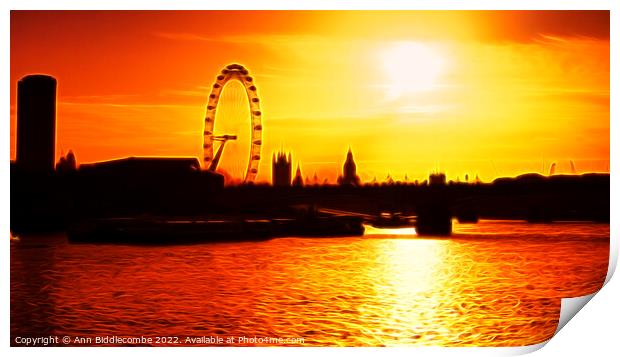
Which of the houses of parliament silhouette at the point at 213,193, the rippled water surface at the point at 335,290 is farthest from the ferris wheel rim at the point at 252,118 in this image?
the rippled water surface at the point at 335,290

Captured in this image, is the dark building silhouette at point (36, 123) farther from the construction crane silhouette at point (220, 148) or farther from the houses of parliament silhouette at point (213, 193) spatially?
the construction crane silhouette at point (220, 148)

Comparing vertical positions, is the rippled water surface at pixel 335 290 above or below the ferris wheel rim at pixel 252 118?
below

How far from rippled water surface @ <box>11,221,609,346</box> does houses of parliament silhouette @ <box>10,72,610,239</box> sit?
0.41 ft

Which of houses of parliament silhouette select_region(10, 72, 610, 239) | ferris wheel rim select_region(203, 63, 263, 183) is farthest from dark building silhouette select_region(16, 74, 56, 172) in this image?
ferris wheel rim select_region(203, 63, 263, 183)

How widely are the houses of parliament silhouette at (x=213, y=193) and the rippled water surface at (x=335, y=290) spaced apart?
13 cm

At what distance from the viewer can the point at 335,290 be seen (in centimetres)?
342

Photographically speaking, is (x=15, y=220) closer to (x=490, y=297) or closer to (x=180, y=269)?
(x=180, y=269)

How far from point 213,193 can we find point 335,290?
31.9 inches

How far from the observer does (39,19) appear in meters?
3.13

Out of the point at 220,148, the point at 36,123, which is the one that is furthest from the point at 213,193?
the point at 36,123

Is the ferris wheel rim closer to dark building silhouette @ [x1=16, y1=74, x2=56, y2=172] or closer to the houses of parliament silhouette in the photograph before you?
the houses of parliament silhouette

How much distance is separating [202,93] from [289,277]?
103cm

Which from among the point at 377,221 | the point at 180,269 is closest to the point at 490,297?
the point at 377,221

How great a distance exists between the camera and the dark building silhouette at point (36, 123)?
10.1ft
